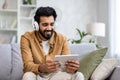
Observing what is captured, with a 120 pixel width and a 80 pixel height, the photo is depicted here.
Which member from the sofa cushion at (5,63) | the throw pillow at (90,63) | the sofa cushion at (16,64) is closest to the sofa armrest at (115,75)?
the throw pillow at (90,63)

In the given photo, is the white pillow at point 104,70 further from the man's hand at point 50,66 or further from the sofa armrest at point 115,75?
the man's hand at point 50,66

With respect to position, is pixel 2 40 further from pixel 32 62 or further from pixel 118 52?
pixel 32 62

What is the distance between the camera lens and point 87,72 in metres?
2.42

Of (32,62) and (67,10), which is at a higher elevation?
(67,10)

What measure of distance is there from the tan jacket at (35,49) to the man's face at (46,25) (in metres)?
0.08

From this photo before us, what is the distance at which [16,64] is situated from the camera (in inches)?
111

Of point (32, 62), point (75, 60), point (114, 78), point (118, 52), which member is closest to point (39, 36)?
point (32, 62)

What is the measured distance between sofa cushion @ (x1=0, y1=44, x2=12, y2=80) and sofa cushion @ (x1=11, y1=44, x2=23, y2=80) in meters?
0.04

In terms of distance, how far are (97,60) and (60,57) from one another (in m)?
0.51

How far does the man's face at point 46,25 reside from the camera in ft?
7.74

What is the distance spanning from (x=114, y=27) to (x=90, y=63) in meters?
2.26

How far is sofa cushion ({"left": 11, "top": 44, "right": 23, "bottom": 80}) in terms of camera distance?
2.79 meters

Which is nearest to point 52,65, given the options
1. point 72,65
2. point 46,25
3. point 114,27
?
point 72,65

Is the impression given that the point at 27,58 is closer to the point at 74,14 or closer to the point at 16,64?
the point at 16,64
